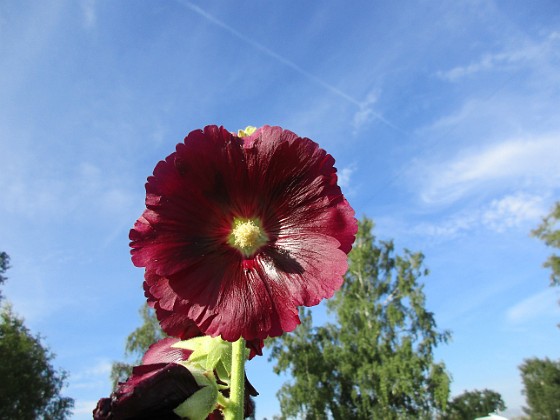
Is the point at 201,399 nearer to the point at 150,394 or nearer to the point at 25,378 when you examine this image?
the point at 150,394

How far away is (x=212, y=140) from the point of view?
3.07 ft

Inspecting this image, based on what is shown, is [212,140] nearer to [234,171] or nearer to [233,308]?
[234,171]

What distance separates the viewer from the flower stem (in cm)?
86

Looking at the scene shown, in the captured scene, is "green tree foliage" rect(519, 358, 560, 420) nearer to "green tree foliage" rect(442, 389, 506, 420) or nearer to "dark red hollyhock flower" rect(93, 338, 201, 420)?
"green tree foliage" rect(442, 389, 506, 420)

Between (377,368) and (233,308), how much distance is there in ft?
65.9

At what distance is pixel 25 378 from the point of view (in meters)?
24.4

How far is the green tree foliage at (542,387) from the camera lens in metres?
42.8

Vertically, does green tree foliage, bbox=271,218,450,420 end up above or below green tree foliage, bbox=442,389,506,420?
below

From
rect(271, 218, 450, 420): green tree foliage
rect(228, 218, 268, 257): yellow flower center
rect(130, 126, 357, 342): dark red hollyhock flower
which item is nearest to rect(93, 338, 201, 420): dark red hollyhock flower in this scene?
rect(130, 126, 357, 342): dark red hollyhock flower

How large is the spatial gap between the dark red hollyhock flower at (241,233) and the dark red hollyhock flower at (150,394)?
0.33ft

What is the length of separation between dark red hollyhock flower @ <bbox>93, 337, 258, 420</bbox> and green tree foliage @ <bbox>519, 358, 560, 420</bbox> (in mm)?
50568

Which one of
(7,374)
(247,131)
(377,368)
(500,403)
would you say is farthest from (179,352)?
(500,403)

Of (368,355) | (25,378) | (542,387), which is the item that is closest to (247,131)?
(368,355)

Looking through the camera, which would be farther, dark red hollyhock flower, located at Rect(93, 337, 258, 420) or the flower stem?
the flower stem
